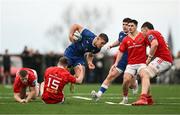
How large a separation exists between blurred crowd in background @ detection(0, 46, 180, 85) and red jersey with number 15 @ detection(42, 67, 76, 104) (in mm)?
19752

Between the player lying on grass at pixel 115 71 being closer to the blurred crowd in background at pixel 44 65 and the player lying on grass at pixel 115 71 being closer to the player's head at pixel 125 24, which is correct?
the player's head at pixel 125 24

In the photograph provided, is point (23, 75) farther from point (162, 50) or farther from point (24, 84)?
point (162, 50)

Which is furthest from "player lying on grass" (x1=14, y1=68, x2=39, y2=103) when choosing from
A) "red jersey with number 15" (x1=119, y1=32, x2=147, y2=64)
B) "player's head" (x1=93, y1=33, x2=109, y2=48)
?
"red jersey with number 15" (x1=119, y1=32, x2=147, y2=64)

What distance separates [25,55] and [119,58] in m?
20.4

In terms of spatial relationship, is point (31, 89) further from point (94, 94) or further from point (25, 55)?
point (25, 55)

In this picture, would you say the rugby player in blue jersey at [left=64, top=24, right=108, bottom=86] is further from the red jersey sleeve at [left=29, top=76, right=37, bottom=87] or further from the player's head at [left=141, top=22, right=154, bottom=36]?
the red jersey sleeve at [left=29, top=76, right=37, bottom=87]

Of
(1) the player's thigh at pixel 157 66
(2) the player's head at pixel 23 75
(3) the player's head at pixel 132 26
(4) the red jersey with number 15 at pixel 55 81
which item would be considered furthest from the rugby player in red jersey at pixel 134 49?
(2) the player's head at pixel 23 75

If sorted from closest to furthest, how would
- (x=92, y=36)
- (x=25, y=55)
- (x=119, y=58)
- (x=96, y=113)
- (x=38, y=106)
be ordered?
1. (x=96, y=113)
2. (x=38, y=106)
3. (x=119, y=58)
4. (x=92, y=36)
5. (x=25, y=55)

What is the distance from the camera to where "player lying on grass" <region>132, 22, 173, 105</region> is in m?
17.6

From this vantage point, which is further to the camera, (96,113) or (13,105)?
(13,105)

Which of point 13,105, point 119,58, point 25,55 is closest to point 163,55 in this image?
point 119,58

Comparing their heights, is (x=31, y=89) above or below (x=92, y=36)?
below

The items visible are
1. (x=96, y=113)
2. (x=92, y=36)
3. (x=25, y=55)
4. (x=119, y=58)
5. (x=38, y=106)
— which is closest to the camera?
(x=96, y=113)

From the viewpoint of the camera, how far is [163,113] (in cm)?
1470
